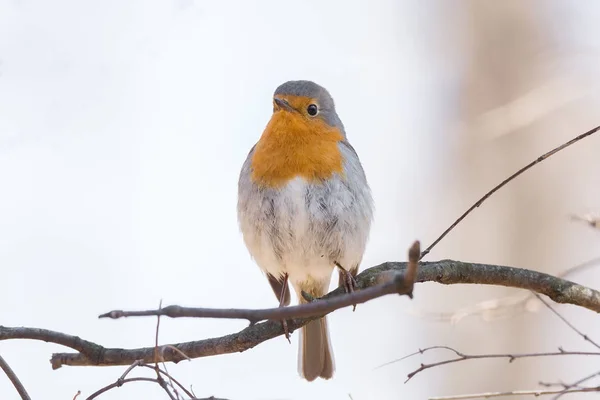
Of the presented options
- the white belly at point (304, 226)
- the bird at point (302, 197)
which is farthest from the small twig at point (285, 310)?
the white belly at point (304, 226)

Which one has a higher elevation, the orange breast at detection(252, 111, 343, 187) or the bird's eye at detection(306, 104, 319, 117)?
the bird's eye at detection(306, 104, 319, 117)

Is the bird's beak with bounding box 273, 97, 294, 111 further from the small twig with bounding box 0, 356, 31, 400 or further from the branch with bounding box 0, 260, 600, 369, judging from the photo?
the small twig with bounding box 0, 356, 31, 400

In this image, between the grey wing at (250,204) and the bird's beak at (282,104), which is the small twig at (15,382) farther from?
the bird's beak at (282,104)

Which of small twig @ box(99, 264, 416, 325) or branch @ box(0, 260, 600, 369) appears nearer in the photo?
small twig @ box(99, 264, 416, 325)

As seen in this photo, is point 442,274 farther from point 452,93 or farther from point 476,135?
point 452,93

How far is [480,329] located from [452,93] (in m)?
2.06

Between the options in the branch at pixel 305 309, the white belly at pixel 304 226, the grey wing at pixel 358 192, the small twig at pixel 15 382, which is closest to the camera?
the branch at pixel 305 309

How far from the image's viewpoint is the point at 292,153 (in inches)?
163

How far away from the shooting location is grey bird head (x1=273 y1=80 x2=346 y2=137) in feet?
14.3

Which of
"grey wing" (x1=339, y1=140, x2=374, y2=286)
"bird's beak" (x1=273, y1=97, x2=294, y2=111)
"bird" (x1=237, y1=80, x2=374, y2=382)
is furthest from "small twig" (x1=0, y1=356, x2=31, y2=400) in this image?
"bird's beak" (x1=273, y1=97, x2=294, y2=111)

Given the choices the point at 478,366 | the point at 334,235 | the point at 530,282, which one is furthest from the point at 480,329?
the point at 530,282

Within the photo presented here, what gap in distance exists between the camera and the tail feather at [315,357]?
4.71m

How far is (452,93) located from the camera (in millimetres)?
7020

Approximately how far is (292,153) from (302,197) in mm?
254
